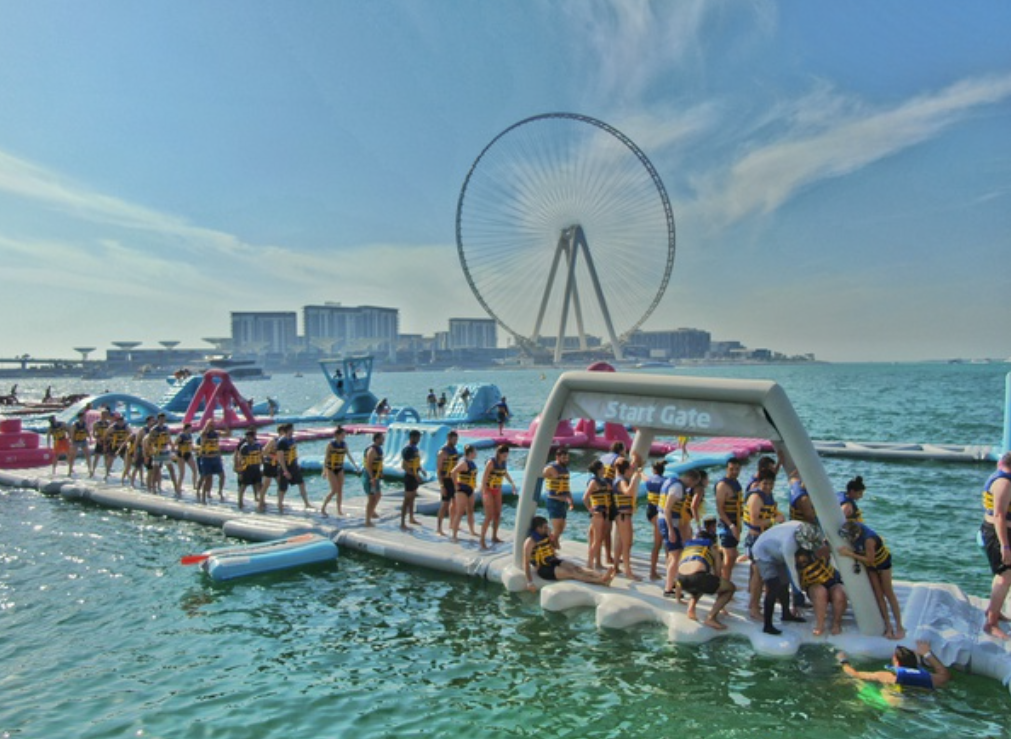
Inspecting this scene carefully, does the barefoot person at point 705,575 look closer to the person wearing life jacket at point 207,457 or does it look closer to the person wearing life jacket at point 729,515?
the person wearing life jacket at point 729,515

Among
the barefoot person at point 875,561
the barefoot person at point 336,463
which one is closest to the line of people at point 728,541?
the barefoot person at point 875,561

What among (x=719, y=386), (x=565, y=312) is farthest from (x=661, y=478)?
(x=565, y=312)

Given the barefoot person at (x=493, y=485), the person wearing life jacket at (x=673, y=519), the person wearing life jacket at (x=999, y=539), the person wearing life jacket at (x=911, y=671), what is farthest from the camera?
the barefoot person at (x=493, y=485)

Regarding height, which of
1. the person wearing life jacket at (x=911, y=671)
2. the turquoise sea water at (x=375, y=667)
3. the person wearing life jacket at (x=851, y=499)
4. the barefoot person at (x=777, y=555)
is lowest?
the turquoise sea water at (x=375, y=667)

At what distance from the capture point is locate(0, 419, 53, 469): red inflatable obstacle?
23.1 m

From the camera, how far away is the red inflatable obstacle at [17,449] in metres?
23.1

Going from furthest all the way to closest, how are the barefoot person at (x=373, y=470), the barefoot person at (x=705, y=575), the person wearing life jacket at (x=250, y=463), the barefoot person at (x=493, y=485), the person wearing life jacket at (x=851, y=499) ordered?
the person wearing life jacket at (x=250, y=463)
the barefoot person at (x=373, y=470)
the barefoot person at (x=493, y=485)
the person wearing life jacket at (x=851, y=499)
the barefoot person at (x=705, y=575)

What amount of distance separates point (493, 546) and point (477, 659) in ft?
12.4

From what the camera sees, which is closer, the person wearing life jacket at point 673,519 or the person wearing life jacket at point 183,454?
the person wearing life jacket at point 673,519

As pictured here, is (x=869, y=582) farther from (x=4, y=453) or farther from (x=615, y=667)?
(x=4, y=453)

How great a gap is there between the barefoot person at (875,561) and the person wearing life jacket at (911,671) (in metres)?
0.43

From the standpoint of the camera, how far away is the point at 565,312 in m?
79.2

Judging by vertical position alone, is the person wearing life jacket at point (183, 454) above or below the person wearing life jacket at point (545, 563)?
above

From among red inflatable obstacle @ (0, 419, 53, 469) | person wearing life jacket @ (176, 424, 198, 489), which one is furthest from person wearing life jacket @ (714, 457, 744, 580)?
red inflatable obstacle @ (0, 419, 53, 469)
